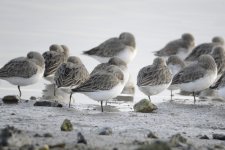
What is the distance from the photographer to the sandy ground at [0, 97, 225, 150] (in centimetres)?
752

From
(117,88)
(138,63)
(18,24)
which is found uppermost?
(18,24)

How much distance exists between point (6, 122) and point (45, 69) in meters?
5.86

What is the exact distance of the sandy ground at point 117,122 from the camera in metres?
7.52

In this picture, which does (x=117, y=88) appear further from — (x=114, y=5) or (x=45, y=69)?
(x=114, y=5)

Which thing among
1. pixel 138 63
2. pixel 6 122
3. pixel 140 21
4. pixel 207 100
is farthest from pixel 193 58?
pixel 6 122

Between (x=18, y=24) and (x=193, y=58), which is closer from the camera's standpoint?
(x=193, y=58)

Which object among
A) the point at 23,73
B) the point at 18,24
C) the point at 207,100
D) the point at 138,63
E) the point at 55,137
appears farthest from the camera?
the point at 18,24

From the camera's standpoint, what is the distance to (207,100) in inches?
542

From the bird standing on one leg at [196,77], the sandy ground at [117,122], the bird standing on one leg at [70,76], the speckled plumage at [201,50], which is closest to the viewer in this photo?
the sandy ground at [117,122]

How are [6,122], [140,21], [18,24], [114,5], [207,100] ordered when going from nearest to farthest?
[6,122] → [207,100] → [18,24] → [140,21] → [114,5]

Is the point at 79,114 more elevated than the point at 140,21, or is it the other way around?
the point at 140,21

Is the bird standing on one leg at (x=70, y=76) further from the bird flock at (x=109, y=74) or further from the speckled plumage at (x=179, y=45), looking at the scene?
the speckled plumage at (x=179, y=45)

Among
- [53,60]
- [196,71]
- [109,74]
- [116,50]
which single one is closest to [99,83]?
[109,74]

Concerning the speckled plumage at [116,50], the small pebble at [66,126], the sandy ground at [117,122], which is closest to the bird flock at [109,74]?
the sandy ground at [117,122]
